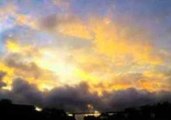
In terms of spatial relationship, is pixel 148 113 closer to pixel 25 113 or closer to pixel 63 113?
pixel 63 113

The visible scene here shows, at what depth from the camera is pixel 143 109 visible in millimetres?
64500

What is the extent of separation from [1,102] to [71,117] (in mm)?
17488

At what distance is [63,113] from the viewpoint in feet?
197

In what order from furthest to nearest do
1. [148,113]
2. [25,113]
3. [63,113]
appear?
[148,113]
[63,113]
[25,113]

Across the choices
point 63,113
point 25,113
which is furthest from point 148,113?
point 25,113

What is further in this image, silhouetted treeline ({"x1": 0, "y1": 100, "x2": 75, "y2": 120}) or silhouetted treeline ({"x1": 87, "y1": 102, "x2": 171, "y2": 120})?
silhouetted treeline ({"x1": 87, "y1": 102, "x2": 171, "y2": 120})

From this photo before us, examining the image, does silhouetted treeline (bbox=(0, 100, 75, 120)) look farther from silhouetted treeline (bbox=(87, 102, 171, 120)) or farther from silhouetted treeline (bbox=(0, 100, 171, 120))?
silhouetted treeline (bbox=(87, 102, 171, 120))

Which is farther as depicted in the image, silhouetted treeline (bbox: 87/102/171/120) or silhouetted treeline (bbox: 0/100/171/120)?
silhouetted treeline (bbox: 87/102/171/120)

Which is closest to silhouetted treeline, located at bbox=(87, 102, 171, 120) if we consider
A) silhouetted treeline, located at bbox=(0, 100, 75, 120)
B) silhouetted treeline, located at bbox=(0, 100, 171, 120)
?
silhouetted treeline, located at bbox=(0, 100, 171, 120)

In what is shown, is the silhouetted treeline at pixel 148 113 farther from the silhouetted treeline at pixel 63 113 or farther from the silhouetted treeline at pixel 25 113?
the silhouetted treeline at pixel 25 113

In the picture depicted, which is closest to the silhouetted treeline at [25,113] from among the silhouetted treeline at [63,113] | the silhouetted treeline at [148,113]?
the silhouetted treeline at [63,113]

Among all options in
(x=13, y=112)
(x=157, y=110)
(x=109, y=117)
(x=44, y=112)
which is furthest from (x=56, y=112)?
(x=157, y=110)

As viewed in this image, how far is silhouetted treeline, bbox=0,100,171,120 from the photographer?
49.9m

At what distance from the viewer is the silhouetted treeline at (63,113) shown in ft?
164
